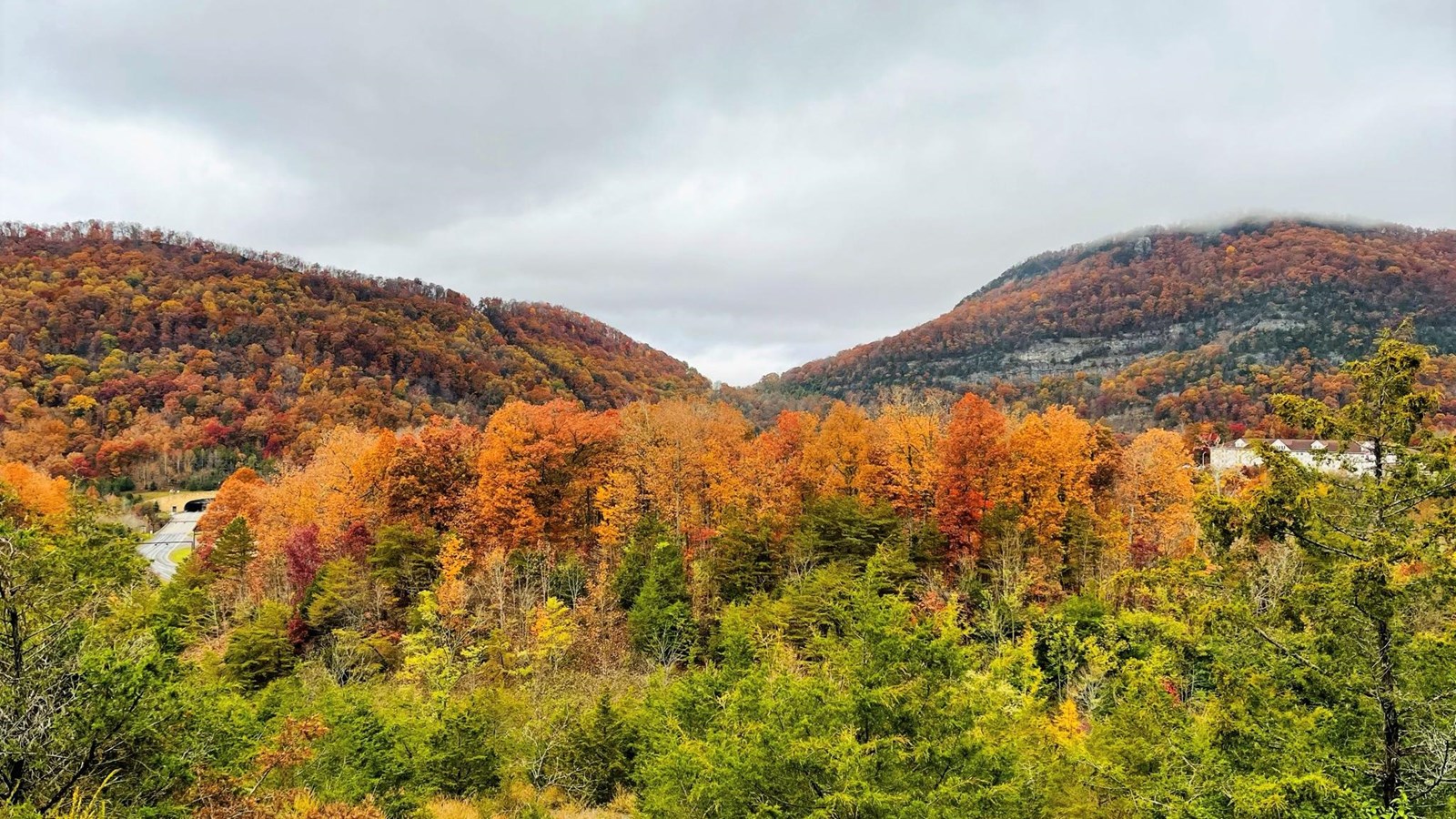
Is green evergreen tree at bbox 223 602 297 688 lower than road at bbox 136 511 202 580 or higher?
lower

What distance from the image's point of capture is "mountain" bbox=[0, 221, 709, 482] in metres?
83.5

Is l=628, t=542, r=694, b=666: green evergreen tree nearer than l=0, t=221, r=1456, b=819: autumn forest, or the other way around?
l=0, t=221, r=1456, b=819: autumn forest

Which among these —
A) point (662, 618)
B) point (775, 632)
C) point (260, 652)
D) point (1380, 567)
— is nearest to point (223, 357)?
point (260, 652)

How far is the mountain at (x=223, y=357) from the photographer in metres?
83.5

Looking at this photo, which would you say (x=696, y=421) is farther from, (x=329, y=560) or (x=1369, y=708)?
(x=1369, y=708)

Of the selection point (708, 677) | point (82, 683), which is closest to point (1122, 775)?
point (708, 677)

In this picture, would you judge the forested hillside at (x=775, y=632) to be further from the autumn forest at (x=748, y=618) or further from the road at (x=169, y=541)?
the road at (x=169, y=541)

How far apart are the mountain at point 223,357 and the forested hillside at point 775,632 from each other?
55335 millimetres

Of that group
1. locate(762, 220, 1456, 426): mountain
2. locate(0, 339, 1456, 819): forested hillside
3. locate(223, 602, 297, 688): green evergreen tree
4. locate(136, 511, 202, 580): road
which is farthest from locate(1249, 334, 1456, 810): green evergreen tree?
locate(762, 220, 1456, 426): mountain

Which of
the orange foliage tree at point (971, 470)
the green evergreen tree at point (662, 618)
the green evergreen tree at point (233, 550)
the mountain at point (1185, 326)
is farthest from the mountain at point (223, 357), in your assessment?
the orange foliage tree at point (971, 470)

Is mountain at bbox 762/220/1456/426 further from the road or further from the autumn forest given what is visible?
the road

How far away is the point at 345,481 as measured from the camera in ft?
132

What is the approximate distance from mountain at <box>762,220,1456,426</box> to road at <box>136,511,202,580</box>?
84.6 m

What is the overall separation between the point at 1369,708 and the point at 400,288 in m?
181
